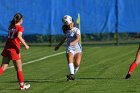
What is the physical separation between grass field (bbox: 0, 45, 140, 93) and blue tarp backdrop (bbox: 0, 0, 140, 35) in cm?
772

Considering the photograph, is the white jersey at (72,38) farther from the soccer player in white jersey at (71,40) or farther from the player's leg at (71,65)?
the player's leg at (71,65)

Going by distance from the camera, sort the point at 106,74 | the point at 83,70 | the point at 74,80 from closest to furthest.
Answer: the point at 74,80 → the point at 106,74 → the point at 83,70

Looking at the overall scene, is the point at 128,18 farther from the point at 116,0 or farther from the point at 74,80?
the point at 74,80

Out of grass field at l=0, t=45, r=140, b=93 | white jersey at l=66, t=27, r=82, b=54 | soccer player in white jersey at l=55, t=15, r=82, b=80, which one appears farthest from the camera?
white jersey at l=66, t=27, r=82, b=54

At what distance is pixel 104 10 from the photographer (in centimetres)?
3241

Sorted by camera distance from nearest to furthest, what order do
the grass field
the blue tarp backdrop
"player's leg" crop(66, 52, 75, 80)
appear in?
the grass field → "player's leg" crop(66, 52, 75, 80) → the blue tarp backdrop

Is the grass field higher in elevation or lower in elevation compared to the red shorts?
lower

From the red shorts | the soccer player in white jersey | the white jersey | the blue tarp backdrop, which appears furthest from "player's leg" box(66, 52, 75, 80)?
the blue tarp backdrop

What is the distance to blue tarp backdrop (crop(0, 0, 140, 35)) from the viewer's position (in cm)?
3234

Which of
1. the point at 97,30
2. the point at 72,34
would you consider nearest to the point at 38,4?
the point at 97,30

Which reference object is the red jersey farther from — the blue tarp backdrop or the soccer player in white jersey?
the blue tarp backdrop

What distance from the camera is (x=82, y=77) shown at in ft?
52.8

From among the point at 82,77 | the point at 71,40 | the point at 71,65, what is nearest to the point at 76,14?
the point at 82,77

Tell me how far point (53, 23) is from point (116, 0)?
3.88m
